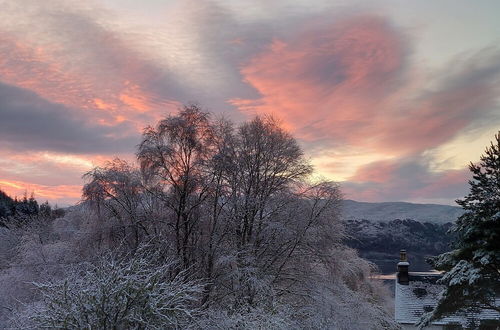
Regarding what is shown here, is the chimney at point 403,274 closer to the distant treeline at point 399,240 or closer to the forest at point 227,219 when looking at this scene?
the forest at point 227,219

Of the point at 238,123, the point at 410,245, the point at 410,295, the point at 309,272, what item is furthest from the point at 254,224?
the point at 410,245

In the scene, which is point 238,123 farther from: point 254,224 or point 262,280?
point 262,280

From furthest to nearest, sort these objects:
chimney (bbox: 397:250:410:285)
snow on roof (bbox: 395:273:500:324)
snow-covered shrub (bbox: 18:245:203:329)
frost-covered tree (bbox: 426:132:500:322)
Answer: chimney (bbox: 397:250:410:285)
snow on roof (bbox: 395:273:500:324)
frost-covered tree (bbox: 426:132:500:322)
snow-covered shrub (bbox: 18:245:203:329)

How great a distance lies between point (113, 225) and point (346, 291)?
43.7 feet

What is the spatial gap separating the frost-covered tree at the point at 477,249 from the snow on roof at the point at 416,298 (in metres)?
6.79

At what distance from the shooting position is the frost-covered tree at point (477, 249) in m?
18.6

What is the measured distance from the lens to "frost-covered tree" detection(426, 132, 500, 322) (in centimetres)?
1863

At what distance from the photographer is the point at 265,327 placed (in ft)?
49.7

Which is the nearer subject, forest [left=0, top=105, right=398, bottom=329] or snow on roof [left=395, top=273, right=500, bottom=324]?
forest [left=0, top=105, right=398, bottom=329]

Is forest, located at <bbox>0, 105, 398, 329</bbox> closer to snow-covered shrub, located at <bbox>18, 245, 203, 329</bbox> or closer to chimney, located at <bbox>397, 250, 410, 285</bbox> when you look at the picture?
chimney, located at <bbox>397, 250, 410, 285</bbox>

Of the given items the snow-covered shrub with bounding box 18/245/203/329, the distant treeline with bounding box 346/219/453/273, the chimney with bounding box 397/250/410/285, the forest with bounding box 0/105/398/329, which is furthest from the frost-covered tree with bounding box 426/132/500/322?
the distant treeline with bounding box 346/219/453/273

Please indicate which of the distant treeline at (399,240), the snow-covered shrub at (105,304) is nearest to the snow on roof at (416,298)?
the snow-covered shrub at (105,304)

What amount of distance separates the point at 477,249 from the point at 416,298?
10679 mm

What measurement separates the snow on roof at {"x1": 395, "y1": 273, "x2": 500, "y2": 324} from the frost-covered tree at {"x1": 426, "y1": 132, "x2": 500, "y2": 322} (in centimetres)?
679
